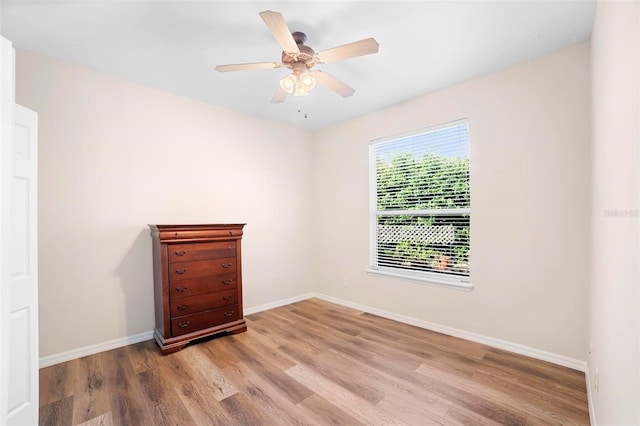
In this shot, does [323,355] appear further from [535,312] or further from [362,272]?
[535,312]

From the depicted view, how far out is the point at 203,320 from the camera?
2842mm

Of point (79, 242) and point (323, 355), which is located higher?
point (79, 242)

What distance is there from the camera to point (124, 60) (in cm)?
244

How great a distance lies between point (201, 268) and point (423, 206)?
249cm

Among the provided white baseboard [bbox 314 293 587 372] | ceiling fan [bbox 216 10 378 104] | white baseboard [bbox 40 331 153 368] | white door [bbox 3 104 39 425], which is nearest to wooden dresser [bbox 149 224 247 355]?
white baseboard [bbox 40 331 153 368]

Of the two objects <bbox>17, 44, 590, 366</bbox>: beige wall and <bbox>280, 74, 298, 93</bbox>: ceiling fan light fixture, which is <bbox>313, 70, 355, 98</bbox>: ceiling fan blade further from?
<bbox>17, 44, 590, 366</bbox>: beige wall

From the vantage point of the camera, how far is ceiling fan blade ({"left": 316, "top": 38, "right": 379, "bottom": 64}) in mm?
1749

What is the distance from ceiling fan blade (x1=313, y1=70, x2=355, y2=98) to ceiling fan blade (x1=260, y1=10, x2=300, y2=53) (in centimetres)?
32

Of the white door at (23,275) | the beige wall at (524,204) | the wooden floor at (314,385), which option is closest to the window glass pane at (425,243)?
the beige wall at (524,204)

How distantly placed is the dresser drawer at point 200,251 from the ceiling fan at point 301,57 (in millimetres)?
1649

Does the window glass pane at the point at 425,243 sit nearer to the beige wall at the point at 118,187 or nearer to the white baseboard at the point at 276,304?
the white baseboard at the point at 276,304

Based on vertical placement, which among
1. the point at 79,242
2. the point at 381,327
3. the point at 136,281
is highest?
the point at 79,242

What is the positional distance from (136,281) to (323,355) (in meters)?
2.00

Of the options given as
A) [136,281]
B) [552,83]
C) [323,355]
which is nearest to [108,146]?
[136,281]
